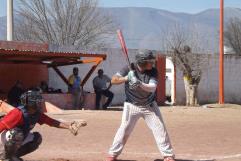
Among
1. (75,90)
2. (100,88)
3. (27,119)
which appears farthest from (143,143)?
(100,88)

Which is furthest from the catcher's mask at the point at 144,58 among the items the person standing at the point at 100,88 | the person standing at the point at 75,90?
the person standing at the point at 100,88

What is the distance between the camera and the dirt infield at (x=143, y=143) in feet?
34.6

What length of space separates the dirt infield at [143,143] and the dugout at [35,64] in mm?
5371

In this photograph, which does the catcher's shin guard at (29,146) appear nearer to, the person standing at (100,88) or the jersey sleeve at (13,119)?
the jersey sleeve at (13,119)

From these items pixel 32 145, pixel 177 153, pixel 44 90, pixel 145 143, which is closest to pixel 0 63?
pixel 44 90

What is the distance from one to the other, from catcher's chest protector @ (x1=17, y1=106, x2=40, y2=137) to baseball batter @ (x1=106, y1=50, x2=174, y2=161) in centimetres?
138

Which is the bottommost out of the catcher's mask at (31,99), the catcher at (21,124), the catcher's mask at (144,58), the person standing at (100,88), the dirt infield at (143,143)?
the dirt infield at (143,143)

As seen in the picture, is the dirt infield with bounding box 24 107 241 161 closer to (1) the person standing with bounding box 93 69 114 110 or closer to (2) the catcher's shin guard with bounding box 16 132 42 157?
(2) the catcher's shin guard with bounding box 16 132 42 157

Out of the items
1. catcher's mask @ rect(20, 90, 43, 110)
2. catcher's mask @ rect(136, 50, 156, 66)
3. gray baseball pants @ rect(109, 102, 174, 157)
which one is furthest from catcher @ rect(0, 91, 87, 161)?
catcher's mask @ rect(136, 50, 156, 66)

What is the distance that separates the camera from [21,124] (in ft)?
27.4

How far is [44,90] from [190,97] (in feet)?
31.8

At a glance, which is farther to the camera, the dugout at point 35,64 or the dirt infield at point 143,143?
the dugout at point 35,64

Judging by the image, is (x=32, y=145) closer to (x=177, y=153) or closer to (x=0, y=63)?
(x=177, y=153)

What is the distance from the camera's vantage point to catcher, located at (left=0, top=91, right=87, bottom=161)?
8.28 meters
